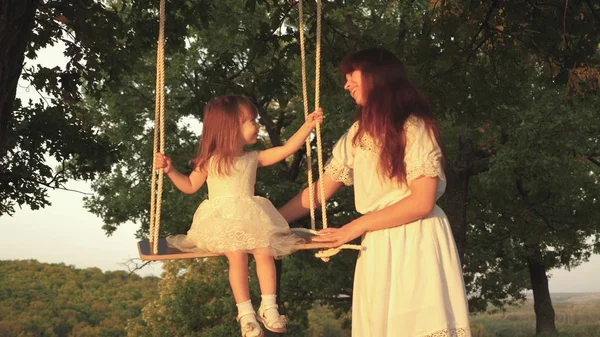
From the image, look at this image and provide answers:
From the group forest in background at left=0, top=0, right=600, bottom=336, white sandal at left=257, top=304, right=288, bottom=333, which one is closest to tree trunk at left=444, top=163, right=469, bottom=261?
forest in background at left=0, top=0, right=600, bottom=336

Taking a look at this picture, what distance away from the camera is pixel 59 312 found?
44938 mm

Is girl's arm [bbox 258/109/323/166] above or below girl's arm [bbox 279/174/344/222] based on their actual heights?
above

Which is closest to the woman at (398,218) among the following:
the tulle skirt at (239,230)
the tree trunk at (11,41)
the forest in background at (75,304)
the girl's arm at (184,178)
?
the tulle skirt at (239,230)

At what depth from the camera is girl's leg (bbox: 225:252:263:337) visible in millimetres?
4691

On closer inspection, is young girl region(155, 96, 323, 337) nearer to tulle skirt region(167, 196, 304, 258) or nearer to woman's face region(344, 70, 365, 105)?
tulle skirt region(167, 196, 304, 258)

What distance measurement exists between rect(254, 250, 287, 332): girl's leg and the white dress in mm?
516

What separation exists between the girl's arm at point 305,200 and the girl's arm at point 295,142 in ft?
0.81

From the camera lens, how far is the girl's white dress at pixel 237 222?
16.0ft

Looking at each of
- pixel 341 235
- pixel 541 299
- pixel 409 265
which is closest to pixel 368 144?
pixel 341 235

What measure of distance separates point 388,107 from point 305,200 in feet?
3.54

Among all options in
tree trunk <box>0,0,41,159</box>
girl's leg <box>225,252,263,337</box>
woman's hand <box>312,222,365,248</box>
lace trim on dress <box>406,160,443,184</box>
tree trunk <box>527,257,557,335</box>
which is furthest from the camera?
tree trunk <box>527,257,557,335</box>

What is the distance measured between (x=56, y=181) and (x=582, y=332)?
21239mm

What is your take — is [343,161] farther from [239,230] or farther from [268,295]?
[268,295]

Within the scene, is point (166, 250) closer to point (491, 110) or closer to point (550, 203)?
point (491, 110)
